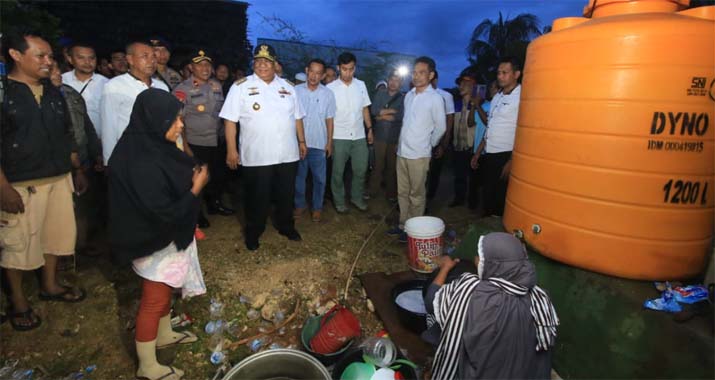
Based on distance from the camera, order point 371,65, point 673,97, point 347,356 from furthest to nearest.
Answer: point 371,65, point 347,356, point 673,97

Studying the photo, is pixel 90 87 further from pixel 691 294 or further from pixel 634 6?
pixel 691 294

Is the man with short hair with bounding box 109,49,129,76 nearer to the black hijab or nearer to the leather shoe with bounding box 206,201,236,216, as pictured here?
the leather shoe with bounding box 206,201,236,216

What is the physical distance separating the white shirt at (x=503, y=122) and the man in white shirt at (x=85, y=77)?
4.32m

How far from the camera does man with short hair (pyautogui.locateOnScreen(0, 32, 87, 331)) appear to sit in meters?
2.67

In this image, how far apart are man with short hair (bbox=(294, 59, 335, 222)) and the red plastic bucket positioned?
2.51 m

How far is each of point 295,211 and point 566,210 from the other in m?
3.67

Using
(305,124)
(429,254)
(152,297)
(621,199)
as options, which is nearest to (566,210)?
(621,199)

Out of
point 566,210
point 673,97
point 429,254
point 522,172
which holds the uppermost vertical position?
point 673,97

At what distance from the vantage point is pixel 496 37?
61.6 feet

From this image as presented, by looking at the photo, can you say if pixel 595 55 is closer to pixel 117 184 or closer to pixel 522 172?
pixel 522 172

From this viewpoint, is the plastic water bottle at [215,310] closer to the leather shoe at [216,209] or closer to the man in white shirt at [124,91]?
the man in white shirt at [124,91]

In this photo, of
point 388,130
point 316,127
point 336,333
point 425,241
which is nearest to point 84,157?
point 316,127

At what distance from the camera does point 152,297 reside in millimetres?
2318

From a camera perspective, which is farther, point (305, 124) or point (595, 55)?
point (305, 124)
